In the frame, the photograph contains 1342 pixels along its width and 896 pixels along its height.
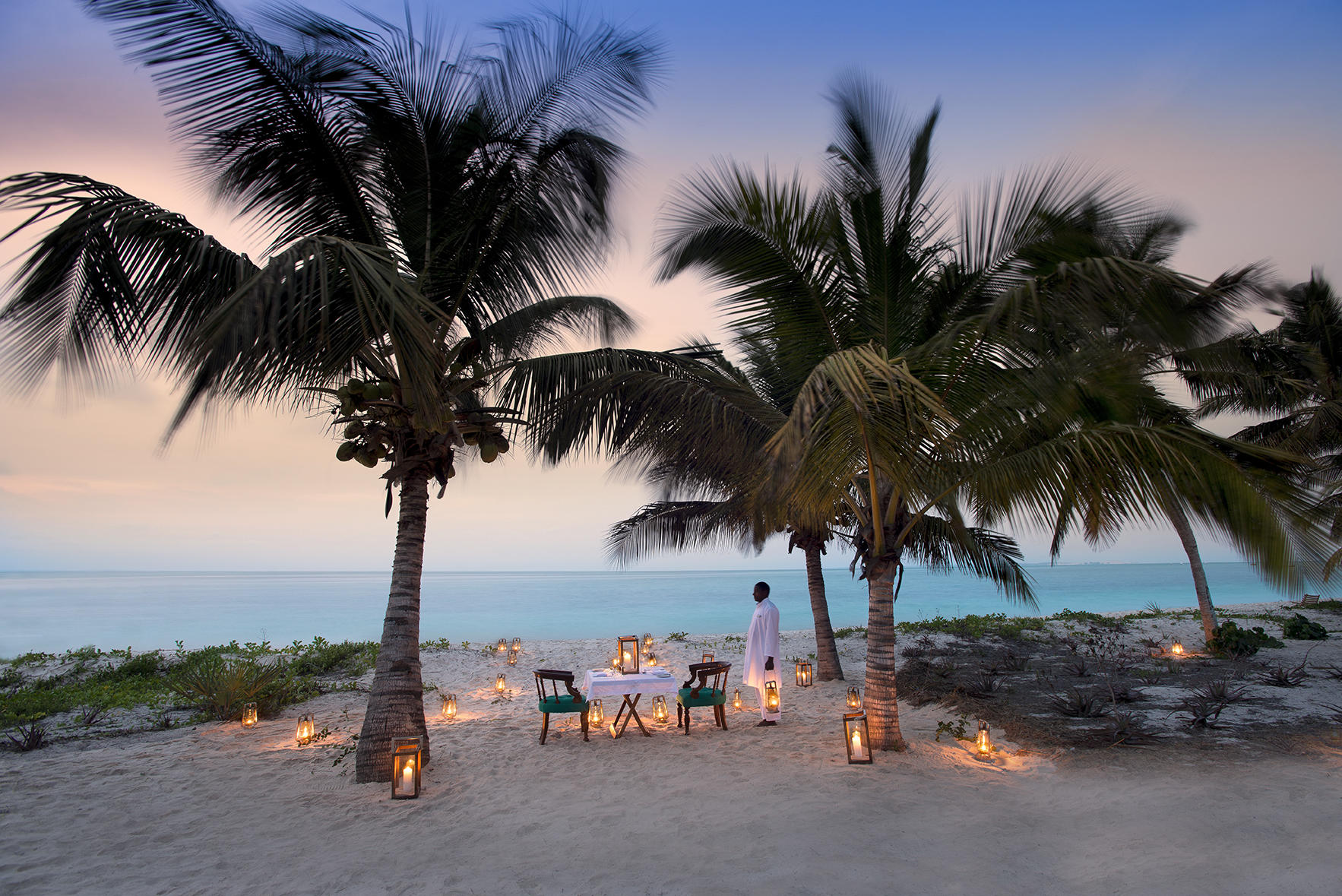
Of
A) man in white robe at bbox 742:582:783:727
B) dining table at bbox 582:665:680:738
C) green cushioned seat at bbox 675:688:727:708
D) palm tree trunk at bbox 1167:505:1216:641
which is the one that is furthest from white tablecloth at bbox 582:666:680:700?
palm tree trunk at bbox 1167:505:1216:641

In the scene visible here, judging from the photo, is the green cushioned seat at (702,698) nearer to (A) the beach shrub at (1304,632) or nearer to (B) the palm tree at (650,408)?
(B) the palm tree at (650,408)

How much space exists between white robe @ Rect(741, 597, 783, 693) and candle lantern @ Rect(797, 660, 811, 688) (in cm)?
213

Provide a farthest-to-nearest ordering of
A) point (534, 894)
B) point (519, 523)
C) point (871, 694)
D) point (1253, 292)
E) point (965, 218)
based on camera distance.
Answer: point (519, 523)
point (871, 694)
point (965, 218)
point (1253, 292)
point (534, 894)

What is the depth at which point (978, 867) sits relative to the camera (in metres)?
3.53

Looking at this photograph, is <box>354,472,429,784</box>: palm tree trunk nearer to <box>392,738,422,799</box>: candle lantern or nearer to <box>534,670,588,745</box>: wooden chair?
<box>392,738,422,799</box>: candle lantern

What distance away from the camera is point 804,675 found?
943cm

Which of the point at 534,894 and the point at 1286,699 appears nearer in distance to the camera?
the point at 534,894

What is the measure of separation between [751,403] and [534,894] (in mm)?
4114

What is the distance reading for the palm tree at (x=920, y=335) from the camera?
13.4 ft

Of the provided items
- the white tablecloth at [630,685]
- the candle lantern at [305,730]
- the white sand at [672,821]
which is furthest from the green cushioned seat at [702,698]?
the candle lantern at [305,730]

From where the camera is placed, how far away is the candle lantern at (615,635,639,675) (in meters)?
7.54

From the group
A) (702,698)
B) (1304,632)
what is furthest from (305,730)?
(1304,632)

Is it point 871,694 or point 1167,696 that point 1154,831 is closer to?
point 871,694

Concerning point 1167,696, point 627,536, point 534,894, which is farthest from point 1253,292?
point 627,536
